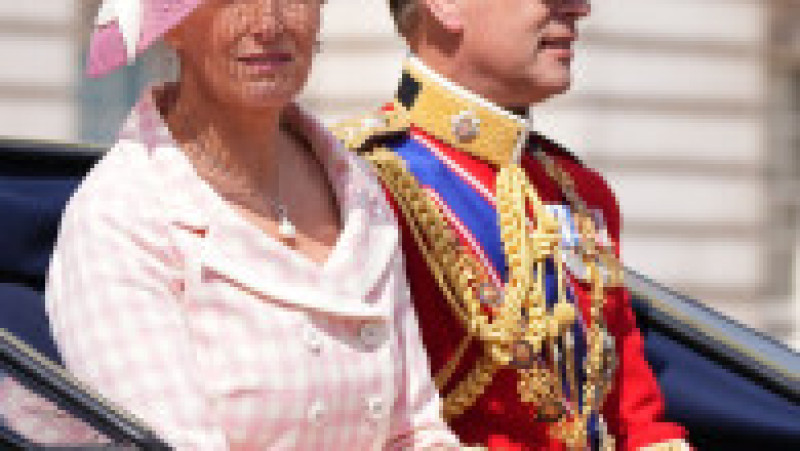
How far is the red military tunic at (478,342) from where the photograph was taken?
131 inches

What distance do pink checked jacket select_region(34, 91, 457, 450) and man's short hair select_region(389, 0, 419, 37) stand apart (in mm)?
759

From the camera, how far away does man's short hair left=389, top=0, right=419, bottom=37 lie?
3482 mm

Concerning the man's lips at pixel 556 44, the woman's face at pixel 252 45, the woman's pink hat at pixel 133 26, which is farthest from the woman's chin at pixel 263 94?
the man's lips at pixel 556 44

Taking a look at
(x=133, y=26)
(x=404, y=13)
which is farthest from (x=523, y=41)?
(x=133, y=26)

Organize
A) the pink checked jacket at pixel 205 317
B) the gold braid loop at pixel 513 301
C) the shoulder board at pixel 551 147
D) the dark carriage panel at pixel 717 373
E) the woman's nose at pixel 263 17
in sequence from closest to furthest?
the pink checked jacket at pixel 205 317
the woman's nose at pixel 263 17
the gold braid loop at pixel 513 301
the shoulder board at pixel 551 147
the dark carriage panel at pixel 717 373

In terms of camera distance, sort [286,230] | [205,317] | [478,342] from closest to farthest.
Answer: [205,317] < [286,230] < [478,342]

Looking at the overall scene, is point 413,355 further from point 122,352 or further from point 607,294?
point 607,294

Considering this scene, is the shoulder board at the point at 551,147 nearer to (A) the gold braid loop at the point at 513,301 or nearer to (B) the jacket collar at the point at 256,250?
(A) the gold braid loop at the point at 513,301

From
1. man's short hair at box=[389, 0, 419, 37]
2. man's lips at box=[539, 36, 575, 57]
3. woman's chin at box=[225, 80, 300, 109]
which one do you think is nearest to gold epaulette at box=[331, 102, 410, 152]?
man's short hair at box=[389, 0, 419, 37]

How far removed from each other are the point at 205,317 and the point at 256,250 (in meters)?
0.10

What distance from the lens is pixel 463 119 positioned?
3.44 meters

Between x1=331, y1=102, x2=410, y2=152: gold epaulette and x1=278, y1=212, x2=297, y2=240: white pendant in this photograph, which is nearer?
x1=278, y1=212, x2=297, y2=240: white pendant

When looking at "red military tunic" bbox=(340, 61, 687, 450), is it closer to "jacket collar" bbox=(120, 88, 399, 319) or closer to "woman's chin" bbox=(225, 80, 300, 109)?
"jacket collar" bbox=(120, 88, 399, 319)

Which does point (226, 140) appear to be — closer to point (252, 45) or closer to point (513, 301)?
point (252, 45)
